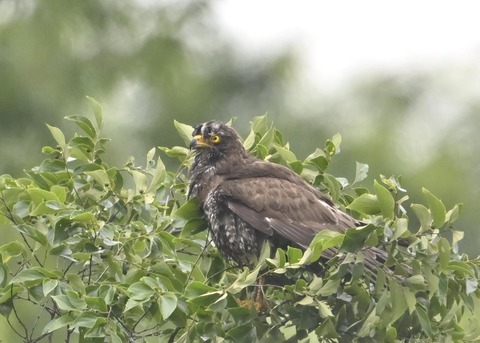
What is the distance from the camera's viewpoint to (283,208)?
649 centimetres

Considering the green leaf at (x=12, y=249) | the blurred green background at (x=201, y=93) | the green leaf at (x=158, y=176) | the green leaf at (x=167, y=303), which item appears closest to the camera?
the green leaf at (x=167, y=303)

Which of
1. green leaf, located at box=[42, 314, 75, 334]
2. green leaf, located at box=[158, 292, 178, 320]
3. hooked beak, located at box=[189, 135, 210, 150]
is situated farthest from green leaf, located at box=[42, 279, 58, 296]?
hooked beak, located at box=[189, 135, 210, 150]

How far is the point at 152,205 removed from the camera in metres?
5.98

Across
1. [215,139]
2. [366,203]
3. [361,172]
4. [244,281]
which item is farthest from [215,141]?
[244,281]

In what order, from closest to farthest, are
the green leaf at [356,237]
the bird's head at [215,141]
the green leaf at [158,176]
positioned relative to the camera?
the green leaf at [356,237] < the green leaf at [158,176] < the bird's head at [215,141]

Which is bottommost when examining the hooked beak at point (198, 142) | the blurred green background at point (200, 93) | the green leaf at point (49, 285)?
the blurred green background at point (200, 93)

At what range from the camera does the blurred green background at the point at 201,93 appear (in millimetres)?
17875

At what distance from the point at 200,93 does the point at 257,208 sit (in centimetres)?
1434

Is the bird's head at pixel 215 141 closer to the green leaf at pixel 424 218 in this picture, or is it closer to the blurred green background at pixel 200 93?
the green leaf at pixel 424 218

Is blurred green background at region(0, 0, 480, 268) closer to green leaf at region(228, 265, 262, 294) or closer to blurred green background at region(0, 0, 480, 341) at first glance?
blurred green background at region(0, 0, 480, 341)

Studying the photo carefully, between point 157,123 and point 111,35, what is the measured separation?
10.5ft

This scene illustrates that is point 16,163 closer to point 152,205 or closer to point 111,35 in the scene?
point 111,35

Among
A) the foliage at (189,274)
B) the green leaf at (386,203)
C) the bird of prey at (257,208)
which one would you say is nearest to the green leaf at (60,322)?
the foliage at (189,274)

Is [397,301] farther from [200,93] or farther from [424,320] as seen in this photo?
[200,93]
